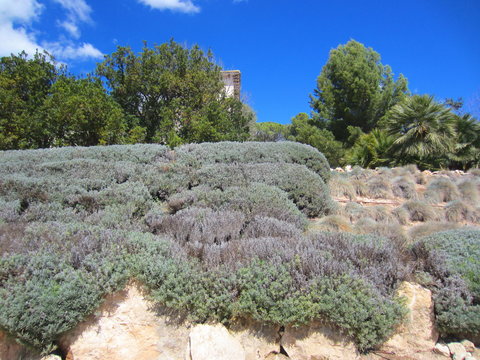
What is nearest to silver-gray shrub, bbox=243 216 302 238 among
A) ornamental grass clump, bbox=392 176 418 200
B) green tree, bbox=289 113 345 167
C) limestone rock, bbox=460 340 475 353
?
limestone rock, bbox=460 340 475 353

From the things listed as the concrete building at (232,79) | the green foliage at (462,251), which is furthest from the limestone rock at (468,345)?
the concrete building at (232,79)

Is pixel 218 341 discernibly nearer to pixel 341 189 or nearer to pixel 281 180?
pixel 281 180

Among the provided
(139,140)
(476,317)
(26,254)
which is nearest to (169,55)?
(139,140)

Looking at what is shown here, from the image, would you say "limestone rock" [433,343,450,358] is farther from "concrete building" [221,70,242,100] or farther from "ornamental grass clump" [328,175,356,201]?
"concrete building" [221,70,242,100]

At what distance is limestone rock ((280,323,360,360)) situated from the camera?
2.29m

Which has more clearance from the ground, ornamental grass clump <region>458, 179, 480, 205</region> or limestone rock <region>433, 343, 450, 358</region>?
ornamental grass clump <region>458, 179, 480, 205</region>

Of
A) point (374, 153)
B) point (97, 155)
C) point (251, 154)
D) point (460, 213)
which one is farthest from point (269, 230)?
point (374, 153)

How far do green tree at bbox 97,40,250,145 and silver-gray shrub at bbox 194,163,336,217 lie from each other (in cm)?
527

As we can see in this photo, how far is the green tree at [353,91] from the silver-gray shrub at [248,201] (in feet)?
62.1

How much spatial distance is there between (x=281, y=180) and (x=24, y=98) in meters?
9.39

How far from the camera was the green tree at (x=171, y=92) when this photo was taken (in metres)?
11.2

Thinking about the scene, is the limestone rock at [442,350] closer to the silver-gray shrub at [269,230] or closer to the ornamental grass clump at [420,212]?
the silver-gray shrub at [269,230]

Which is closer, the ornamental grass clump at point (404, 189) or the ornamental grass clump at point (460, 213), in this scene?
the ornamental grass clump at point (460, 213)

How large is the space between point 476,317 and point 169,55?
43.0 feet
